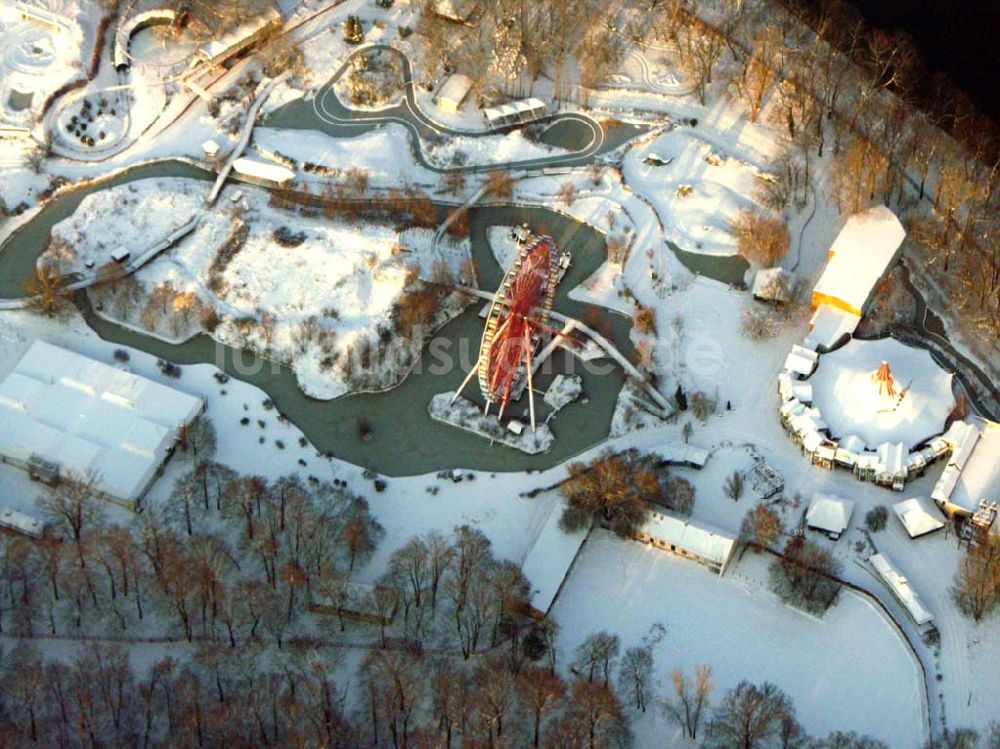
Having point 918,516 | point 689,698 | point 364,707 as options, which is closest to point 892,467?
point 918,516

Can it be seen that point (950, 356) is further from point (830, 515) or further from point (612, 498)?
point (612, 498)

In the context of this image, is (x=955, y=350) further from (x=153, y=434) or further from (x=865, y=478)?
(x=153, y=434)

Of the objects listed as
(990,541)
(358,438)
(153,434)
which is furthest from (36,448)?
(990,541)

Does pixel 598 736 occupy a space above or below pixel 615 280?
below

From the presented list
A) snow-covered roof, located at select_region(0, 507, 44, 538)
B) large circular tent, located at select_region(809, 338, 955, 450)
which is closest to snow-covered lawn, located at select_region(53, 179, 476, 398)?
snow-covered roof, located at select_region(0, 507, 44, 538)

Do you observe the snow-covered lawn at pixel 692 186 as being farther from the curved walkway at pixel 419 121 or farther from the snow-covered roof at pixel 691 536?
the snow-covered roof at pixel 691 536

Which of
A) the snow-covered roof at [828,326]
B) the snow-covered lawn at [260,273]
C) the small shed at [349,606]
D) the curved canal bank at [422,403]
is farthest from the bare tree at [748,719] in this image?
the snow-covered lawn at [260,273]

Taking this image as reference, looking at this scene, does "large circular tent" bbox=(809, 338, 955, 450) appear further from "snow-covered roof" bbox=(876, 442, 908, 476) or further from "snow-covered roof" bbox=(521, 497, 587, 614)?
"snow-covered roof" bbox=(521, 497, 587, 614)
